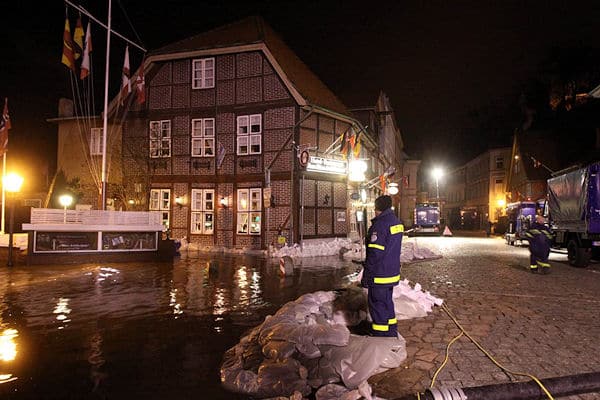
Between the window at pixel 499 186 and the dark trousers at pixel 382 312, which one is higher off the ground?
the window at pixel 499 186

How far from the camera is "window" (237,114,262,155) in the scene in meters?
22.2

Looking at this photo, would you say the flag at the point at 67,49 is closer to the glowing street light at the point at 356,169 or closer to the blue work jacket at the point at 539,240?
the glowing street light at the point at 356,169

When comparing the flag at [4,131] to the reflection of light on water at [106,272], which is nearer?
the reflection of light on water at [106,272]

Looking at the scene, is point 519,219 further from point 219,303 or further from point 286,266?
point 219,303

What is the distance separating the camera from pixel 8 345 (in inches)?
242

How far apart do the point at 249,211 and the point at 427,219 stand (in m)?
24.3

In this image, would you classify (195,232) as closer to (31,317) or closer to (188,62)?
(188,62)

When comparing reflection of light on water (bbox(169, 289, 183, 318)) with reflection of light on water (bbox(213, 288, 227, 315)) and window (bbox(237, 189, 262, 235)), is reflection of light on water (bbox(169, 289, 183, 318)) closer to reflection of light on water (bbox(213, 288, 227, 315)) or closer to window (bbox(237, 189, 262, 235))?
reflection of light on water (bbox(213, 288, 227, 315))

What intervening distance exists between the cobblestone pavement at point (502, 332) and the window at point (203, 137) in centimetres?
1496

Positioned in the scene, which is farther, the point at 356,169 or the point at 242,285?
the point at 356,169

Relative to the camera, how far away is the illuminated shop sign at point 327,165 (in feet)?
68.8

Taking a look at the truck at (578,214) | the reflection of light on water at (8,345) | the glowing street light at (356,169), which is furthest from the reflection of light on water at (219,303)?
the glowing street light at (356,169)

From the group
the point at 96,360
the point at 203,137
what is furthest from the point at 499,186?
the point at 96,360

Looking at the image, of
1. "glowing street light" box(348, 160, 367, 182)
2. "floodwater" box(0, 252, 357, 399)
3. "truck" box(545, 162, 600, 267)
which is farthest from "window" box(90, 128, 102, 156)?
"truck" box(545, 162, 600, 267)
